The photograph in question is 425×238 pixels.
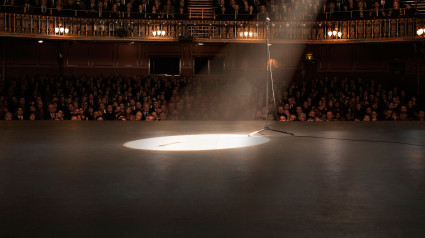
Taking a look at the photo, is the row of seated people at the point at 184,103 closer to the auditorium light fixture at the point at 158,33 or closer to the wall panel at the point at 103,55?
the auditorium light fixture at the point at 158,33

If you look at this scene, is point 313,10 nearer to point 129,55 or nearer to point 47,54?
point 129,55

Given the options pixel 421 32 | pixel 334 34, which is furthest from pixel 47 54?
pixel 421 32

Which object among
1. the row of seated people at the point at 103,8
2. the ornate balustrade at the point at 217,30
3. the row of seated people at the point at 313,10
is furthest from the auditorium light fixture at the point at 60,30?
the row of seated people at the point at 313,10

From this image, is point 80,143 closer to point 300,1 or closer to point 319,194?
point 319,194

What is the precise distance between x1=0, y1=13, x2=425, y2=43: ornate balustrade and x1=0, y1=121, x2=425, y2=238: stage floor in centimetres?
932

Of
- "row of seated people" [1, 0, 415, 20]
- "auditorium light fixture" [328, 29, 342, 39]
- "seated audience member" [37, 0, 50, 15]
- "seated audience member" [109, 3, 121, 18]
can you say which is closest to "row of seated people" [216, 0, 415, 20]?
"row of seated people" [1, 0, 415, 20]

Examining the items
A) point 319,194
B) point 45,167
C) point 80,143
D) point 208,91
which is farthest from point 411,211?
point 208,91

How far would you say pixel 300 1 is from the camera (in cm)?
1395

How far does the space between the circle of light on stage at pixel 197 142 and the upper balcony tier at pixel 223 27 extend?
333 inches

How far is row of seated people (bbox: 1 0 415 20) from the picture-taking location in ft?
42.6

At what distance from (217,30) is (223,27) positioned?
223 mm

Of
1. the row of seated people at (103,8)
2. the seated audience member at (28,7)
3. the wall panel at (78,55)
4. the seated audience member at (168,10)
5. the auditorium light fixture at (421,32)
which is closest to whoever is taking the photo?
the auditorium light fixture at (421,32)

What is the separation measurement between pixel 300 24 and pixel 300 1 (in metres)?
1.16

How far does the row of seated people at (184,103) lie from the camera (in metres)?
8.34
